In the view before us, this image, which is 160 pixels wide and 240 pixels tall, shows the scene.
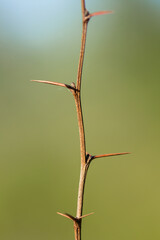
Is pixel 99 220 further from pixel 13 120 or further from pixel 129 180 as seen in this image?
pixel 13 120

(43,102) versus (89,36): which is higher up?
(89,36)

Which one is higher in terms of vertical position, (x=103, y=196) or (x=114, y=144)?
(x=114, y=144)

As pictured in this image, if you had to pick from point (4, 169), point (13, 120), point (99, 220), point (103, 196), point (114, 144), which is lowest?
point (99, 220)

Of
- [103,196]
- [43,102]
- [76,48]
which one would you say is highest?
[76,48]

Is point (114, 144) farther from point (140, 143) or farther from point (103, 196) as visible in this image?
point (103, 196)

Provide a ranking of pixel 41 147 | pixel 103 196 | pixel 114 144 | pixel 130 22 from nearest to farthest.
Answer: pixel 103 196 → pixel 114 144 → pixel 41 147 → pixel 130 22

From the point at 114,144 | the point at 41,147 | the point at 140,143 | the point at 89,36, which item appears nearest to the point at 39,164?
the point at 41,147

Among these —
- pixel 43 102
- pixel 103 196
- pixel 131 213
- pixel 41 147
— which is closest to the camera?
pixel 131 213

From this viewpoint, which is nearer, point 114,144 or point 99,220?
point 99,220

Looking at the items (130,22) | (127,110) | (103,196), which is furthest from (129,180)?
(130,22)
